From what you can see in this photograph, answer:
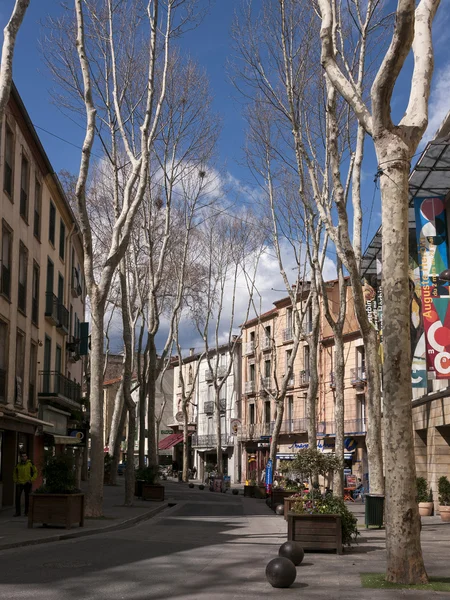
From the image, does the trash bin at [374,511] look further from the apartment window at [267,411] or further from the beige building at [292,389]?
the apartment window at [267,411]

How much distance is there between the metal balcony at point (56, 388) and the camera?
97.2ft

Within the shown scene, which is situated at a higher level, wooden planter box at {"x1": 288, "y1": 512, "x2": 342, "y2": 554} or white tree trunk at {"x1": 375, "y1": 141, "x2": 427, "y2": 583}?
white tree trunk at {"x1": 375, "y1": 141, "x2": 427, "y2": 583}

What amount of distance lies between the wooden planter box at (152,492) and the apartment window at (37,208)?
10012 mm

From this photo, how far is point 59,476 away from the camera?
16.9 meters

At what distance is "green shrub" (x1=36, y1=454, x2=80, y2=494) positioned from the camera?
16.9m

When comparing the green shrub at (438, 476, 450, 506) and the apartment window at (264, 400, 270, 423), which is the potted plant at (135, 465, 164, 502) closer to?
the green shrub at (438, 476, 450, 506)

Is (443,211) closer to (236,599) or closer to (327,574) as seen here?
(327,574)

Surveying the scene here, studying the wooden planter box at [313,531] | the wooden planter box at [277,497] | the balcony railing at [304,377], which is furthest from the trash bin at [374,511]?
the balcony railing at [304,377]

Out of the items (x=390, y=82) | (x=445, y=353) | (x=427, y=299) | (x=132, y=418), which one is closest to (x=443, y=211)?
(x=427, y=299)

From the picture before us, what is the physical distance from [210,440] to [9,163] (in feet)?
160

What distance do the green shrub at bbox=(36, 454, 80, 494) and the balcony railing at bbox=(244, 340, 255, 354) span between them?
4583cm

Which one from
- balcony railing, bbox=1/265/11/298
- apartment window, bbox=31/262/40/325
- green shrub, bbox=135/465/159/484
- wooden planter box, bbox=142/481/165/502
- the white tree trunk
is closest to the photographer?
the white tree trunk

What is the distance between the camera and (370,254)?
115 feet

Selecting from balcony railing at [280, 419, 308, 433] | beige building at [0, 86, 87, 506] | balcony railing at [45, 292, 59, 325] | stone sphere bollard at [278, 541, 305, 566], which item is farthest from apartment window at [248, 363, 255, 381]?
stone sphere bollard at [278, 541, 305, 566]
